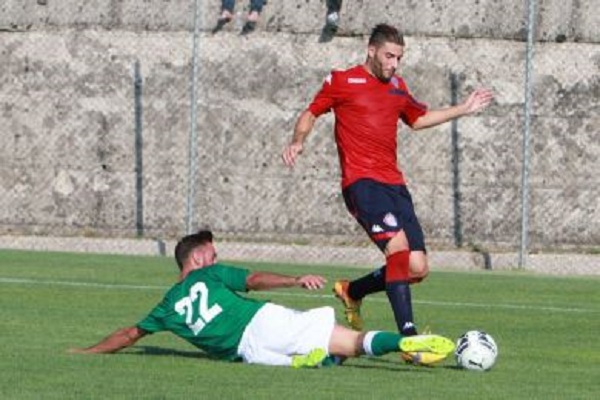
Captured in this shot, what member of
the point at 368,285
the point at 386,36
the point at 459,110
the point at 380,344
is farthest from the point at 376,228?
the point at 380,344

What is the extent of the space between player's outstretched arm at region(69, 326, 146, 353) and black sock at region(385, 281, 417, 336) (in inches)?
74.7

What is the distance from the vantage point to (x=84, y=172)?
25.8 m

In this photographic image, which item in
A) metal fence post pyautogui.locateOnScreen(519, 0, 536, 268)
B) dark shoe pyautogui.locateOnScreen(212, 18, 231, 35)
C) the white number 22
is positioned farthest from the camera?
dark shoe pyautogui.locateOnScreen(212, 18, 231, 35)

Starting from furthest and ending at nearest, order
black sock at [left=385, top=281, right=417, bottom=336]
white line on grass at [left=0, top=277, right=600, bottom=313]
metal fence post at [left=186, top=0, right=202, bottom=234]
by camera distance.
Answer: metal fence post at [left=186, top=0, right=202, bottom=234], white line on grass at [left=0, top=277, right=600, bottom=313], black sock at [left=385, top=281, right=417, bottom=336]

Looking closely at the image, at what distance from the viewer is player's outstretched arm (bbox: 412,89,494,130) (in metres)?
13.6

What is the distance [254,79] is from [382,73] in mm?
12355

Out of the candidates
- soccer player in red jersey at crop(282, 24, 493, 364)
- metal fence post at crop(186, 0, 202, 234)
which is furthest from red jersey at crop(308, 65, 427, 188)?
metal fence post at crop(186, 0, 202, 234)

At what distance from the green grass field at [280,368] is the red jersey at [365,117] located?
1520mm

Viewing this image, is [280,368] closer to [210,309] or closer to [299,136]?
[210,309]

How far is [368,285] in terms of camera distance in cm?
1377

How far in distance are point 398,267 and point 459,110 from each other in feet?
3.99

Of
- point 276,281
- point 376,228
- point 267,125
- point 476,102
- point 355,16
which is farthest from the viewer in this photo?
point 355,16

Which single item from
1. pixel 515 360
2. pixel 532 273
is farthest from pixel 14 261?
pixel 515 360

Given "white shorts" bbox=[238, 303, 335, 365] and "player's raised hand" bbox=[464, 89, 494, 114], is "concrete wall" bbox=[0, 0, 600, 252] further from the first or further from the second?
"white shorts" bbox=[238, 303, 335, 365]
